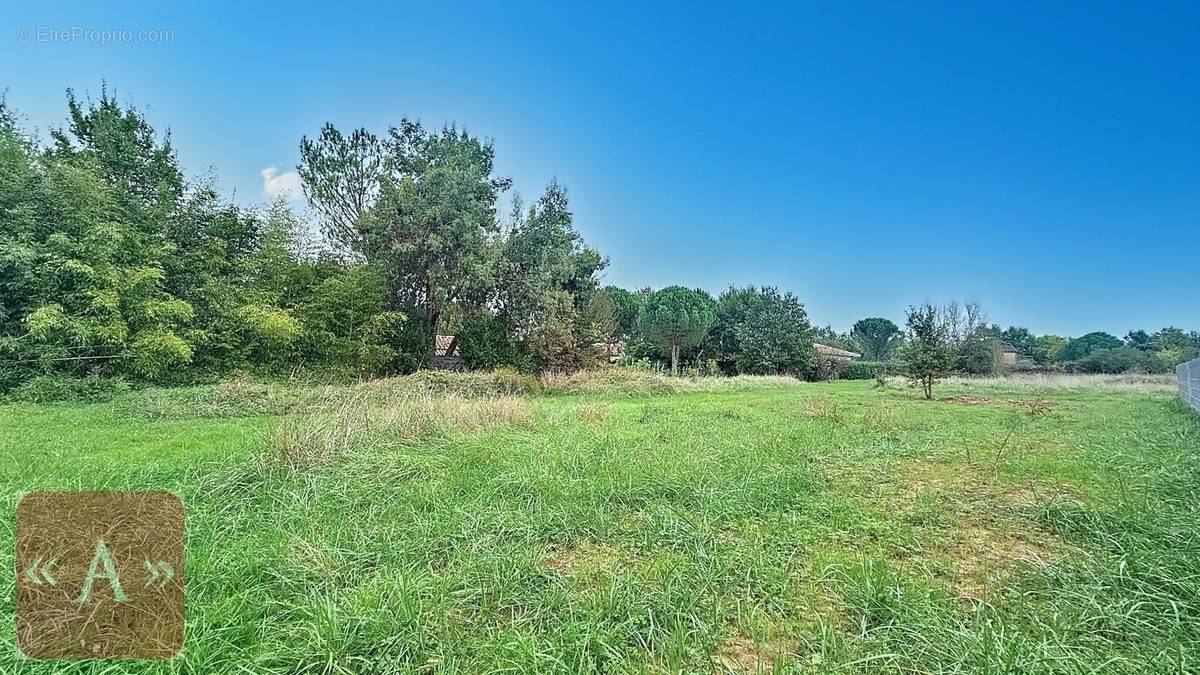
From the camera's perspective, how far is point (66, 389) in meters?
9.55

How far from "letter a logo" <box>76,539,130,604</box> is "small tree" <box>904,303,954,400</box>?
16.8 m

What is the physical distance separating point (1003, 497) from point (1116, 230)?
1301 centimetres

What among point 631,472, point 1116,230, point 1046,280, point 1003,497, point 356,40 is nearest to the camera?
point 1003,497

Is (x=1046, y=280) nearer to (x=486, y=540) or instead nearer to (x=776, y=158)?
(x=776, y=158)

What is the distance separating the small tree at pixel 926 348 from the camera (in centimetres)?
1412

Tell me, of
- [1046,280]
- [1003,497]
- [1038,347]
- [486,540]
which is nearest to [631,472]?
[486,540]

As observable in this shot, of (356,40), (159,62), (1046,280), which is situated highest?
(356,40)

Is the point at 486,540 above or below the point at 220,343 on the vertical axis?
below

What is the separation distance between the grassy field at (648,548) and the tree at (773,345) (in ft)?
75.2

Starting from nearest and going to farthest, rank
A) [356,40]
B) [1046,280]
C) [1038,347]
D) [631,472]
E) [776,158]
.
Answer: [631,472], [356,40], [776,158], [1046,280], [1038,347]

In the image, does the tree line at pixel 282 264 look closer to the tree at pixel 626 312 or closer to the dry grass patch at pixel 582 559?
the tree at pixel 626 312

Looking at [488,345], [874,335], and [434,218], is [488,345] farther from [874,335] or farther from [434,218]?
[874,335]

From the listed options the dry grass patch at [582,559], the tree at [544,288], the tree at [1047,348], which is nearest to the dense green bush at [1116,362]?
the tree at [1047,348]

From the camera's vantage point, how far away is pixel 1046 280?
15.2m
